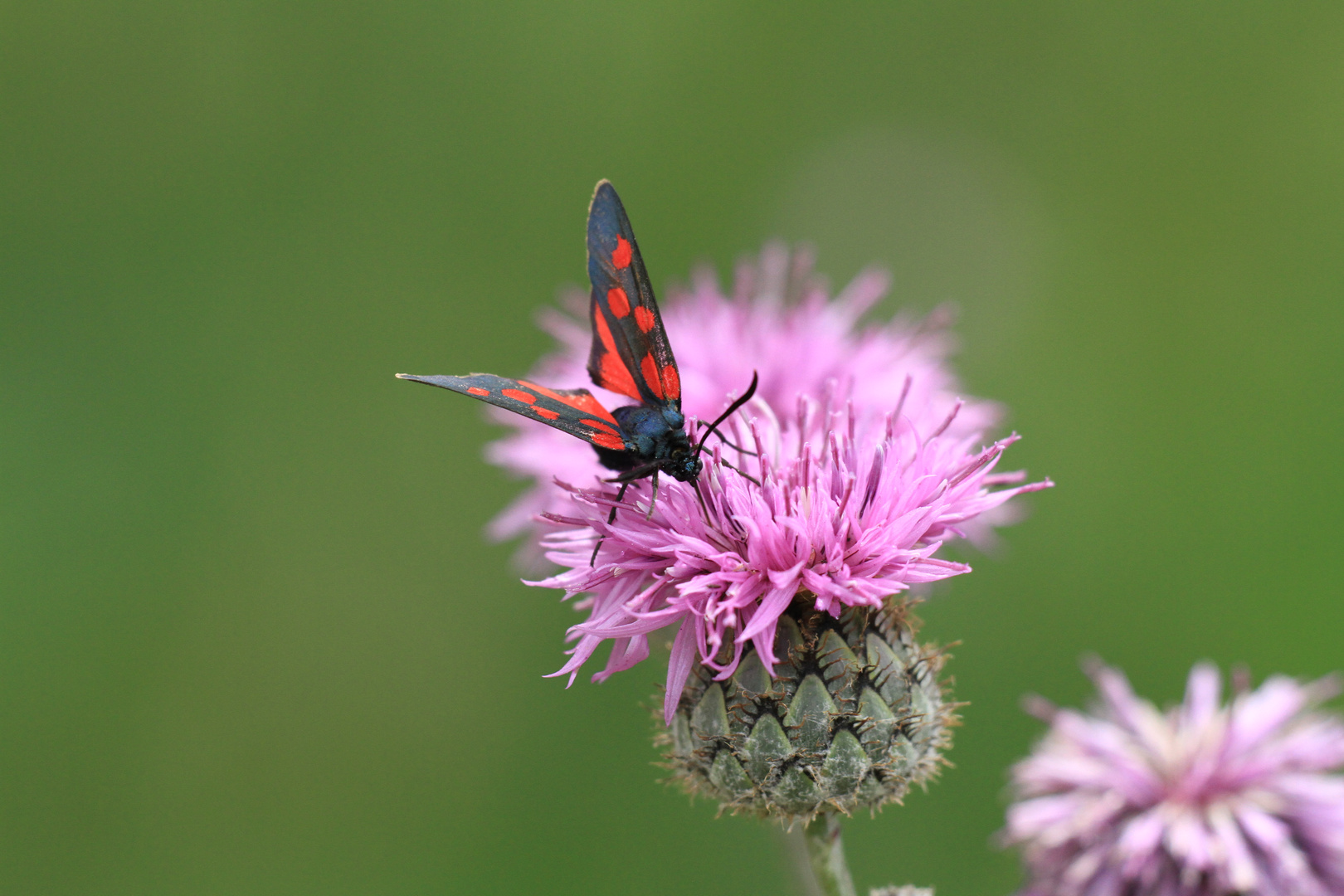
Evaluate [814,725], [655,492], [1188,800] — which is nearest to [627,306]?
[655,492]

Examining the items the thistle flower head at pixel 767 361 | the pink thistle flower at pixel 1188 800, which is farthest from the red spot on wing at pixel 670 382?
the pink thistle flower at pixel 1188 800

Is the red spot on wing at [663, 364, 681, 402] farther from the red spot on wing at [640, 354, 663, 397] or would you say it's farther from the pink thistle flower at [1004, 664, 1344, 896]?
the pink thistle flower at [1004, 664, 1344, 896]

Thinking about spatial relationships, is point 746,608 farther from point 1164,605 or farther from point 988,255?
point 988,255

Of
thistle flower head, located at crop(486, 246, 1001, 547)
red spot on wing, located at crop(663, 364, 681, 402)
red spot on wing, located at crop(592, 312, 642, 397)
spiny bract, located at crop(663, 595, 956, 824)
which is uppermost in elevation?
thistle flower head, located at crop(486, 246, 1001, 547)

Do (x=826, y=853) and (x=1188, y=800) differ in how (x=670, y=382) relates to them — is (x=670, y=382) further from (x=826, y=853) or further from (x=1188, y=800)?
(x=1188, y=800)

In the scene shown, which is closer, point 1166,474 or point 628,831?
point 628,831

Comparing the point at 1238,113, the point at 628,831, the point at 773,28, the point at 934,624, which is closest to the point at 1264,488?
the point at 934,624

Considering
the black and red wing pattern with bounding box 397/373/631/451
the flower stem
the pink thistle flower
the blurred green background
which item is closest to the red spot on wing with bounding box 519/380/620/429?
the black and red wing pattern with bounding box 397/373/631/451
